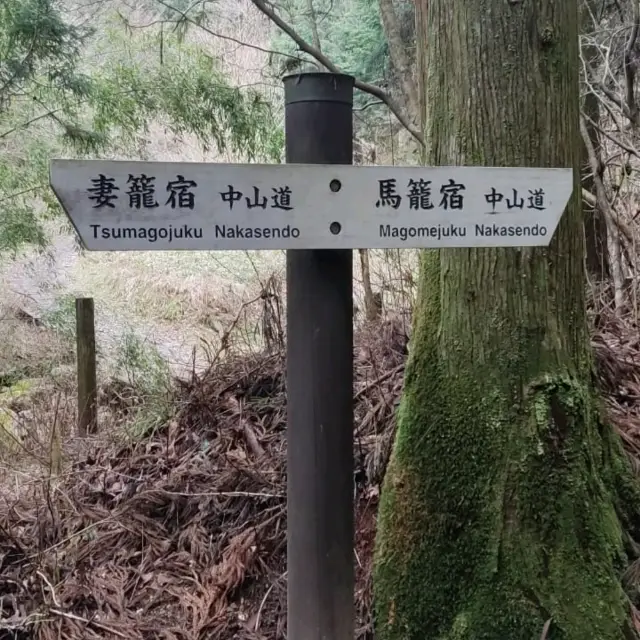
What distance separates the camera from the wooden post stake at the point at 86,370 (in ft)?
18.3

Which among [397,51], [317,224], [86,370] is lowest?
[86,370]

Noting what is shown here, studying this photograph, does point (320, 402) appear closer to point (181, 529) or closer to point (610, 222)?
point (181, 529)

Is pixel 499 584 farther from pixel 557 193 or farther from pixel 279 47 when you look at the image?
pixel 279 47

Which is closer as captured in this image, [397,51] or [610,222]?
[610,222]

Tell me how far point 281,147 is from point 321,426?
5.71m

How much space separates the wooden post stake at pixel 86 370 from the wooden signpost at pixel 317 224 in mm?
3918

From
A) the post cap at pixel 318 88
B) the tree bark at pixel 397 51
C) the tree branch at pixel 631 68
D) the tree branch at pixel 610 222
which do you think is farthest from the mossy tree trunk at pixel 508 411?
the tree bark at pixel 397 51

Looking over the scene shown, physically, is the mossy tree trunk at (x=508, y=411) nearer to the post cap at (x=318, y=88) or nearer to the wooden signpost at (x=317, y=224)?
the wooden signpost at (x=317, y=224)

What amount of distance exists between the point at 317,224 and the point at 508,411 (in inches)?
38.6

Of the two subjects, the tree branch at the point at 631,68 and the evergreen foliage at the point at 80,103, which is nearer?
the tree branch at the point at 631,68

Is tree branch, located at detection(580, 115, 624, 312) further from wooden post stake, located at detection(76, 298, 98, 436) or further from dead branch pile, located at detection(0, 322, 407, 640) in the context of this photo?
wooden post stake, located at detection(76, 298, 98, 436)

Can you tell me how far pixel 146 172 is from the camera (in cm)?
166

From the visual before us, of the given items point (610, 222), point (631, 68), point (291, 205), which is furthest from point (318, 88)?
point (631, 68)

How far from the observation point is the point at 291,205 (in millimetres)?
1718
